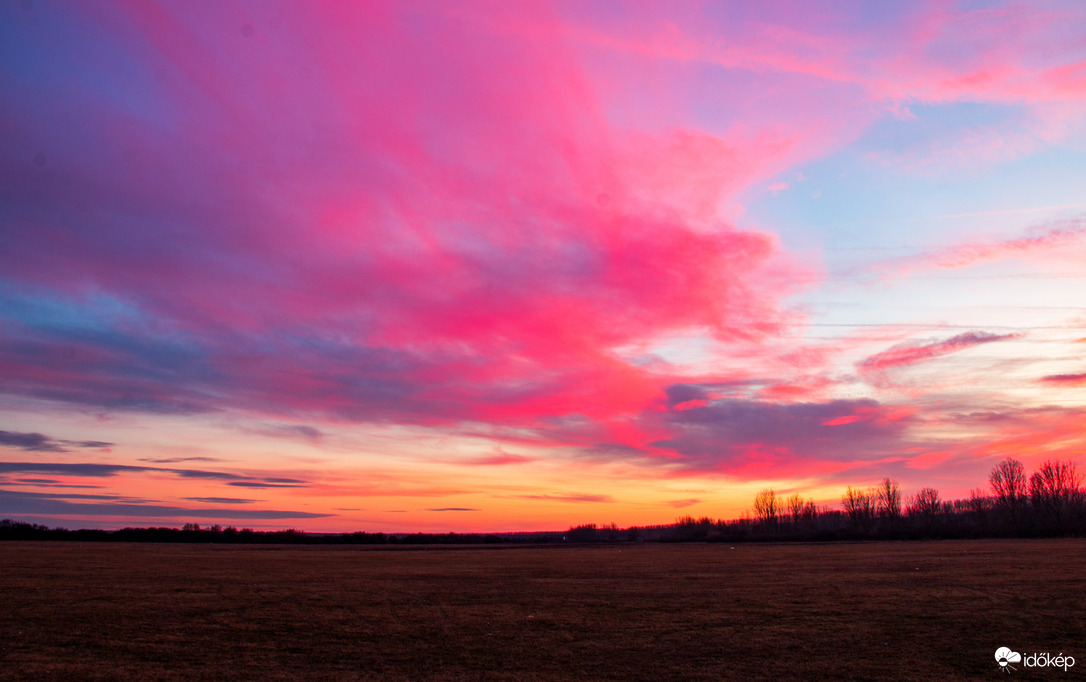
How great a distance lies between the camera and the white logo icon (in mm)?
15925

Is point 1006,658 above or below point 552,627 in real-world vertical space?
above

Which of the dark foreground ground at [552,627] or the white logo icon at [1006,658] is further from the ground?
the white logo icon at [1006,658]

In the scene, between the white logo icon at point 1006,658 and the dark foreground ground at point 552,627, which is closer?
the white logo icon at point 1006,658

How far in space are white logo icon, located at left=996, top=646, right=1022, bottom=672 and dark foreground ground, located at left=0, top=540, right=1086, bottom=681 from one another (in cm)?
28

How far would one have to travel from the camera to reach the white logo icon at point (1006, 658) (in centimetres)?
1593

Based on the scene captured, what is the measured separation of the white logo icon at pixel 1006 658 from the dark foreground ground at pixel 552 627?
280mm

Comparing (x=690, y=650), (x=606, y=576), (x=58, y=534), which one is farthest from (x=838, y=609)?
(x=58, y=534)

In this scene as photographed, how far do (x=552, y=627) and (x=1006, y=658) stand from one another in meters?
13.2

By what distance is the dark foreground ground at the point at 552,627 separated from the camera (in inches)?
649

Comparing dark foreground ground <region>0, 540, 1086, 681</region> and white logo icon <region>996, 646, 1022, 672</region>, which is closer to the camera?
white logo icon <region>996, 646, 1022, 672</region>

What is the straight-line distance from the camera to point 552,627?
22094 mm

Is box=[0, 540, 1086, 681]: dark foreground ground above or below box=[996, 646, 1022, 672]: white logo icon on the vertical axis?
below

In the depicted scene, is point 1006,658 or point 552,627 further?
point 552,627

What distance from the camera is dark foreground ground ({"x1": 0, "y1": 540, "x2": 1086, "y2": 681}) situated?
54.1 ft
